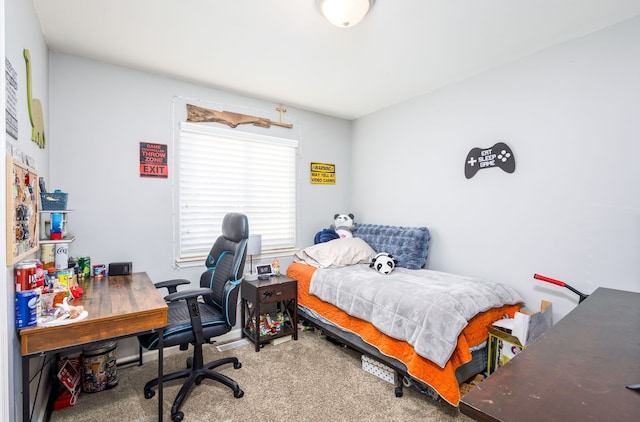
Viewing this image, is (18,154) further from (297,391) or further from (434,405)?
(434,405)

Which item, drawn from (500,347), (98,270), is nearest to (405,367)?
(500,347)

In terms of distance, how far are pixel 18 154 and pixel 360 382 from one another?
2.52 m

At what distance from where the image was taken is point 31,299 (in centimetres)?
136

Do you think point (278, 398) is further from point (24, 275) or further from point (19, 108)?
point (19, 108)

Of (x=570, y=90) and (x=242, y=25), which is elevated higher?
(x=242, y=25)

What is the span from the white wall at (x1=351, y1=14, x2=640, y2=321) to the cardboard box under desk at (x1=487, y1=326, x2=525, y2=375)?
54cm

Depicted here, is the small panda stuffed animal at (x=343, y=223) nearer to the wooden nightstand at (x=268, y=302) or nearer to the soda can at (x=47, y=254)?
the wooden nightstand at (x=268, y=302)

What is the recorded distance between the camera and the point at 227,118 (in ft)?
10.3

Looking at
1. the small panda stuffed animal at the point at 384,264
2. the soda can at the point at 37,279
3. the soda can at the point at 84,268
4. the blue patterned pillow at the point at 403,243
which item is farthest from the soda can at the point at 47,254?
the blue patterned pillow at the point at 403,243

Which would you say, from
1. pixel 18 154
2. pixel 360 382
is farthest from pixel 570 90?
pixel 18 154

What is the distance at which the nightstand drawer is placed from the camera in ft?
9.41

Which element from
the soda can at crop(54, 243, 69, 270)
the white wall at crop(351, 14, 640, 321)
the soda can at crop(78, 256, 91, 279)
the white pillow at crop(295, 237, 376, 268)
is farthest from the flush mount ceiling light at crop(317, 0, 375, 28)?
the soda can at crop(78, 256, 91, 279)

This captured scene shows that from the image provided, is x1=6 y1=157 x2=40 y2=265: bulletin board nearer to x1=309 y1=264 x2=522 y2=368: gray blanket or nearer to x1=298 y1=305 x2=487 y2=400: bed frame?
x1=309 y1=264 x2=522 y2=368: gray blanket

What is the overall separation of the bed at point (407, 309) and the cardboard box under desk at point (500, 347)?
5 cm
